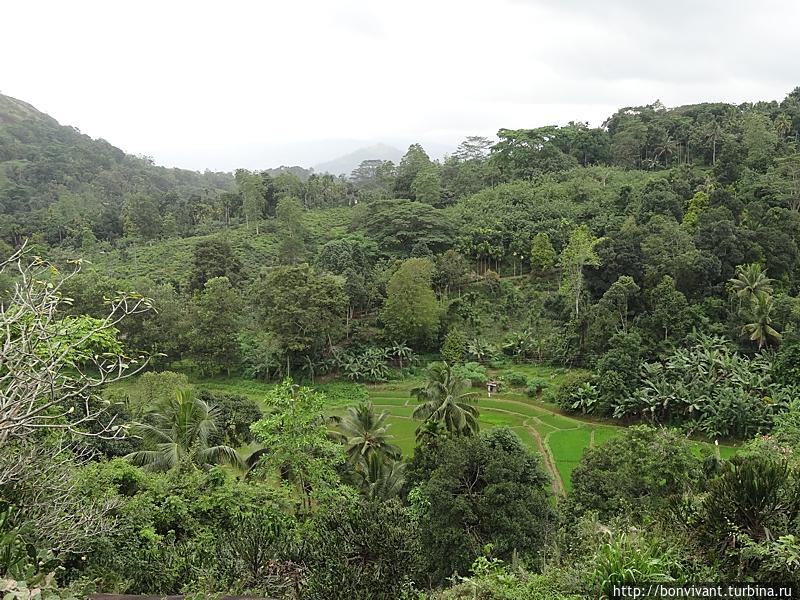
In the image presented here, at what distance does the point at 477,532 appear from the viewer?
42.5 ft

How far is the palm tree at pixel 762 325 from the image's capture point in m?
26.2

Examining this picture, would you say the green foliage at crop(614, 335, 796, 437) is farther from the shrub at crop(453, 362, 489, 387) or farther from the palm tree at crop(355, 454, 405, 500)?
the palm tree at crop(355, 454, 405, 500)

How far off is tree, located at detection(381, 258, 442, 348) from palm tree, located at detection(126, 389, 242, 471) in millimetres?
18574

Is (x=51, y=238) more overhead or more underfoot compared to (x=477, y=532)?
more overhead

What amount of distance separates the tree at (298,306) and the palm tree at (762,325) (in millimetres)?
22125

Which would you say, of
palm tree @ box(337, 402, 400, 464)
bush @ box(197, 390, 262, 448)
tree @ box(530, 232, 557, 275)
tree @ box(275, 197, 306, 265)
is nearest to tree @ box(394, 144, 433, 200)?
tree @ box(275, 197, 306, 265)

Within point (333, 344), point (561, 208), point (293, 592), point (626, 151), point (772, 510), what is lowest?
point (333, 344)

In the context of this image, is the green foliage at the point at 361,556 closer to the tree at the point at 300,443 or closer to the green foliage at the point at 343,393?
the tree at the point at 300,443

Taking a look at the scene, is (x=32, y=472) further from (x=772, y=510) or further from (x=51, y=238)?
(x=51, y=238)

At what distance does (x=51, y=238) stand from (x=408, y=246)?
3855 centimetres

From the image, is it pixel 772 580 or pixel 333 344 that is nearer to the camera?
pixel 772 580

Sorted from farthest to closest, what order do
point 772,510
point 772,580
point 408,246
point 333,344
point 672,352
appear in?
point 408,246 < point 333,344 < point 672,352 < point 772,510 < point 772,580

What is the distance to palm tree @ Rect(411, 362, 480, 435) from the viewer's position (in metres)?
18.6

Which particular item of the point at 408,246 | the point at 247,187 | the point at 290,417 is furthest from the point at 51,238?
the point at 290,417
